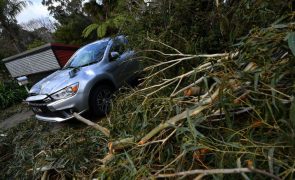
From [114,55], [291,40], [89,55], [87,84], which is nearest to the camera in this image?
[291,40]

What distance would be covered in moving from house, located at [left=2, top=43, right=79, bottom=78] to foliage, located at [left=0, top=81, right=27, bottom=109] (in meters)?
1.56

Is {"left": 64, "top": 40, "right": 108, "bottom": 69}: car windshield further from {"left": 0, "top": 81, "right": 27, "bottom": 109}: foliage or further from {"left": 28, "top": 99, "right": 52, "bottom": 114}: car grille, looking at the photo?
{"left": 0, "top": 81, "right": 27, "bottom": 109}: foliage

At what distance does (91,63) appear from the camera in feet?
18.1

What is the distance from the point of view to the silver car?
4812mm

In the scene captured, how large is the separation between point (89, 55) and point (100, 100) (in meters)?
1.24

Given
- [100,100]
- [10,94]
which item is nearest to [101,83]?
[100,100]

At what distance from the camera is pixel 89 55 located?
589 centimetres

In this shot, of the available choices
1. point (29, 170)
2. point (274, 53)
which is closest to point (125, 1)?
point (29, 170)

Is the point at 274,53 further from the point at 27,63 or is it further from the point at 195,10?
the point at 27,63

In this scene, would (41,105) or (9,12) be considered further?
(9,12)

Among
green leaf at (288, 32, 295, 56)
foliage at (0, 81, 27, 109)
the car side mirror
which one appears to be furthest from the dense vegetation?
foliage at (0, 81, 27, 109)

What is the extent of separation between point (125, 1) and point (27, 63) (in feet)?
37.3

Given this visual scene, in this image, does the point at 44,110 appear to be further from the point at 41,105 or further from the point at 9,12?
the point at 9,12

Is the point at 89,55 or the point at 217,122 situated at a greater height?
the point at 217,122
